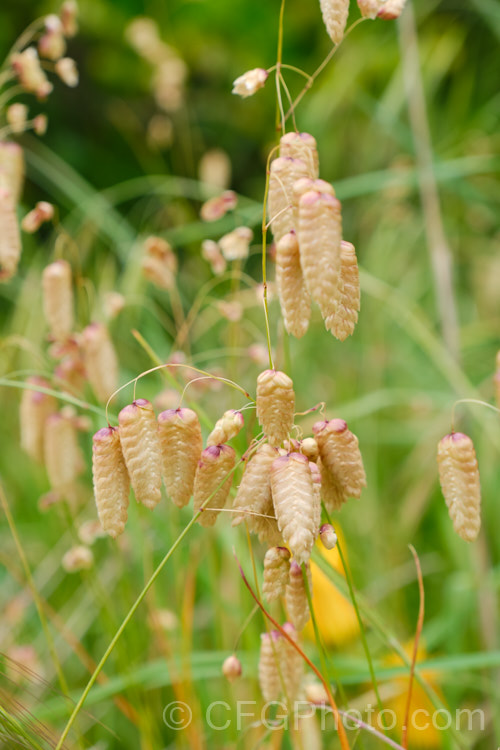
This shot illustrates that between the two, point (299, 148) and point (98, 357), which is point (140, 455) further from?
point (98, 357)

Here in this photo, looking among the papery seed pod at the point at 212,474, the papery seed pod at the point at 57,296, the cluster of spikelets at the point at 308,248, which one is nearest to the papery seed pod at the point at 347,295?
the cluster of spikelets at the point at 308,248

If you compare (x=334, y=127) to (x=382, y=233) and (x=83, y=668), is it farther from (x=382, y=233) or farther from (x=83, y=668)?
(x=83, y=668)

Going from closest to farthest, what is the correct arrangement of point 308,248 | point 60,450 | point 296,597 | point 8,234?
point 308,248
point 296,597
point 8,234
point 60,450

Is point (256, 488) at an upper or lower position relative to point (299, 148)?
lower

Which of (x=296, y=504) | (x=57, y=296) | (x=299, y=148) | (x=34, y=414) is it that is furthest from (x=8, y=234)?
(x=296, y=504)

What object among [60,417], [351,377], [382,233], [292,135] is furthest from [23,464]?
[292,135]
